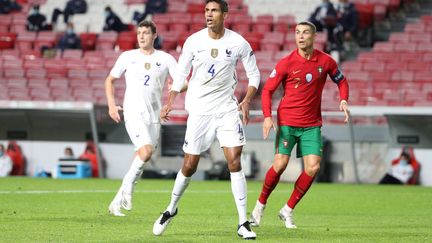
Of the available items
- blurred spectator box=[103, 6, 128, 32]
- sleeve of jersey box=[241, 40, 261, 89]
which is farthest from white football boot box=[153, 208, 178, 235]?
blurred spectator box=[103, 6, 128, 32]

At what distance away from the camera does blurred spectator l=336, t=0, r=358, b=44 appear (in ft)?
95.9

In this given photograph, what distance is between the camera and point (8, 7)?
35.9 m

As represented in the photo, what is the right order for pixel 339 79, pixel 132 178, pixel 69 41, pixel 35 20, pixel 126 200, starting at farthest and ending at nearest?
pixel 35 20 < pixel 69 41 < pixel 132 178 < pixel 126 200 < pixel 339 79

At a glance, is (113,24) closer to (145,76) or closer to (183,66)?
(145,76)

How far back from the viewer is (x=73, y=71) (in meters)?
29.8

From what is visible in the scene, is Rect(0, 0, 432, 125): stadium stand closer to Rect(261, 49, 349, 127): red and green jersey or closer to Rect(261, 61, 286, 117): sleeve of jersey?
Rect(261, 49, 349, 127): red and green jersey

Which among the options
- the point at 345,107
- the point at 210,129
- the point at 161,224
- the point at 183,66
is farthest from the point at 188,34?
the point at 161,224

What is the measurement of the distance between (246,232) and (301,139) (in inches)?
77.0

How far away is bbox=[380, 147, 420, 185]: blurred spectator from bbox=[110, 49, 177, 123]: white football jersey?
11.2 meters

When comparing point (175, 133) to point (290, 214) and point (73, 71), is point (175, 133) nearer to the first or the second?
point (73, 71)

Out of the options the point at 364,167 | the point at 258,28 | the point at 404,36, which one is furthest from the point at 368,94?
the point at 258,28

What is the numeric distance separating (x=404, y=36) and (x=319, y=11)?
2348 millimetres

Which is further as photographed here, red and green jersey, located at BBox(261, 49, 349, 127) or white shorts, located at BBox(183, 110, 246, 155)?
red and green jersey, located at BBox(261, 49, 349, 127)

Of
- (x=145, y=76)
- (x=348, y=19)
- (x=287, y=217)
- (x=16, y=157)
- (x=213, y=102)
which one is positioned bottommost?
(x=16, y=157)
